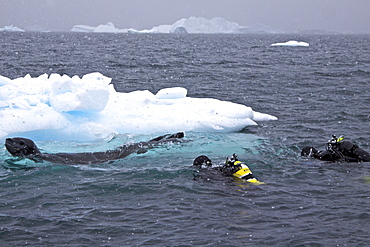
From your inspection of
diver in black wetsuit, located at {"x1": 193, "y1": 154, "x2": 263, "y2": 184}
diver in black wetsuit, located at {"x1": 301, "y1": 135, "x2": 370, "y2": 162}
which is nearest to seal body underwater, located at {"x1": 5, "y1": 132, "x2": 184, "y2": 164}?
diver in black wetsuit, located at {"x1": 193, "y1": 154, "x2": 263, "y2": 184}

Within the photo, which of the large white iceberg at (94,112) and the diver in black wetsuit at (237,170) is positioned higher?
the large white iceberg at (94,112)

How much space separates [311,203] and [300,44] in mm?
67617

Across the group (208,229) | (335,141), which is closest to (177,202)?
(208,229)

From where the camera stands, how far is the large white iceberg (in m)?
12.3

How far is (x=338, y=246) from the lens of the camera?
21.1 ft

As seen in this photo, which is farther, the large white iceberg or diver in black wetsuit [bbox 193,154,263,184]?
the large white iceberg

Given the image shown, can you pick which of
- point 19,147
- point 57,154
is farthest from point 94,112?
point 19,147

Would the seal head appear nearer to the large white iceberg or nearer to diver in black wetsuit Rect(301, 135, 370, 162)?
the large white iceberg

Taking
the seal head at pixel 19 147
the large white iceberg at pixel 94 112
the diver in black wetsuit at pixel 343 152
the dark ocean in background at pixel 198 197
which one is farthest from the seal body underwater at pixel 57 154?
the diver in black wetsuit at pixel 343 152

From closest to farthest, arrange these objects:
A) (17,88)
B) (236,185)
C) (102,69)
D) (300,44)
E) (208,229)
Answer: (208,229)
(236,185)
(17,88)
(102,69)
(300,44)

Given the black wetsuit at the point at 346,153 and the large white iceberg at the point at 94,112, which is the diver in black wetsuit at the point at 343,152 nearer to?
the black wetsuit at the point at 346,153

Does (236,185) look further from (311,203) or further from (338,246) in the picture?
(338,246)

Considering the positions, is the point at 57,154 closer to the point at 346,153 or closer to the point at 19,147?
the point at 19,147

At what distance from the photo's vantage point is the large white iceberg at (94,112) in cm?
1230
